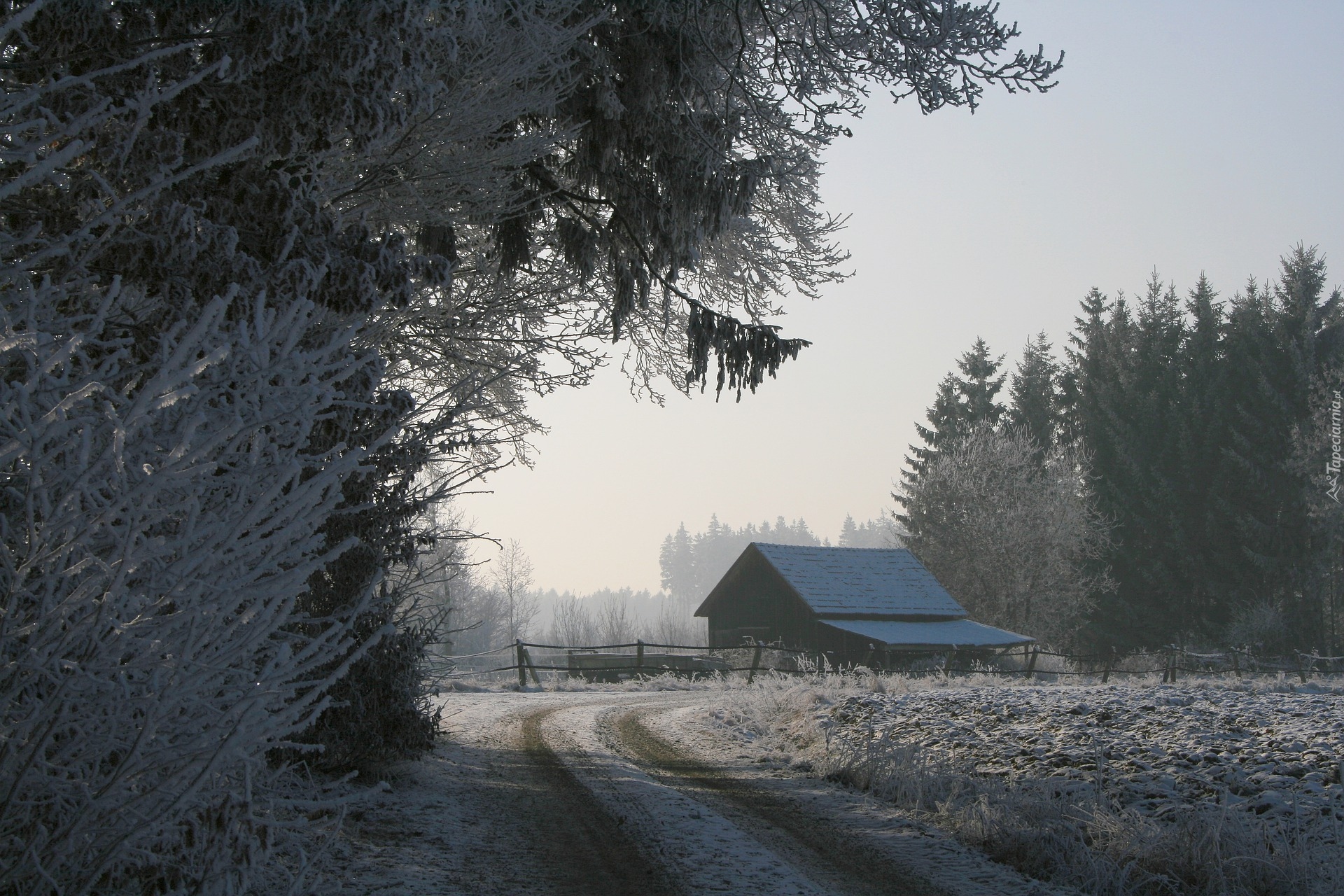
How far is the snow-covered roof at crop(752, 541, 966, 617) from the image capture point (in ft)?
112

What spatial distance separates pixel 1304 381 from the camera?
144ft

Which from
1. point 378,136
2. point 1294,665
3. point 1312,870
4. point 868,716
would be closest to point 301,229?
point 378,136

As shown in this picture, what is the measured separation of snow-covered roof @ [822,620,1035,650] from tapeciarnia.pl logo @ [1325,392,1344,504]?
19021 millimetres

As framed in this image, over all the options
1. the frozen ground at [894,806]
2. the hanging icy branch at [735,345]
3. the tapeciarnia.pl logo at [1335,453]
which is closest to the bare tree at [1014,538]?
the tapeciarnia.pl logo at [1335,453]

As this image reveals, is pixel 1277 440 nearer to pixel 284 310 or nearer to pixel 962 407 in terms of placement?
pixel 962 407

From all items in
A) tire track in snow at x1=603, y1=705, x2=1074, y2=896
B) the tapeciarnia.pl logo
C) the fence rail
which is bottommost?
the fence rail

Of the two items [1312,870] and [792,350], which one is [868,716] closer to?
[792,350]

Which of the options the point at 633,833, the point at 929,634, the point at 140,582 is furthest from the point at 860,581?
the point at 140,582

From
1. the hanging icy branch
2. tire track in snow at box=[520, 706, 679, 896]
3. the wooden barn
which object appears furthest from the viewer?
the wooden barn

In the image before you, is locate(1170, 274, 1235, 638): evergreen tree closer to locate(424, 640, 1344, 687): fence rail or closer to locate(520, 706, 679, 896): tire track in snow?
locate(424, 640, 1344, 687): fence rail

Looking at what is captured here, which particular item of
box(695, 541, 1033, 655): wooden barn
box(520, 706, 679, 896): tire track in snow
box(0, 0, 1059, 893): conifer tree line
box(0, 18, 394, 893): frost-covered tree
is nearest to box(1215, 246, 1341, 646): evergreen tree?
box(695, 541, 1033, 655): wooden barn

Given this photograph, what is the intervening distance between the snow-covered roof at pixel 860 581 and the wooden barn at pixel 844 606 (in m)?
0.04

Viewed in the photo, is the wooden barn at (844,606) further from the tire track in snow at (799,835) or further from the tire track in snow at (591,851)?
the tire track in snow at (591,851)

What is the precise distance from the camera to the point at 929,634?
32.5 m
